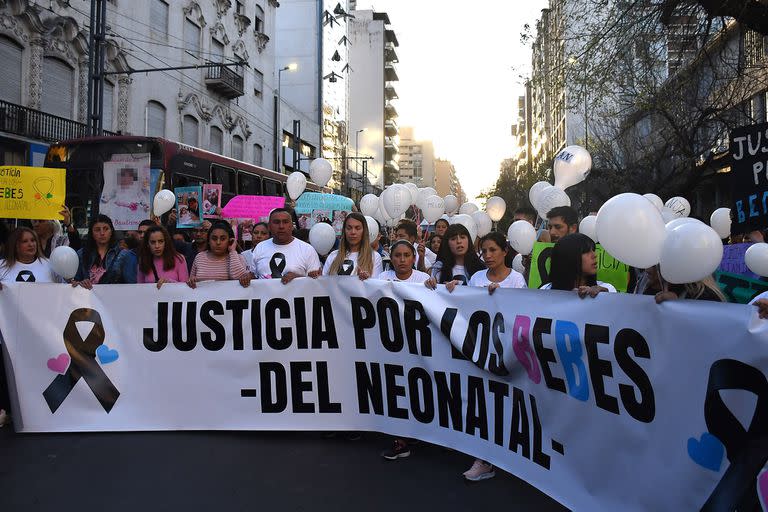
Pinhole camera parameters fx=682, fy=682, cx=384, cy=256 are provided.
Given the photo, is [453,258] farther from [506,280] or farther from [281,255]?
[281,255]

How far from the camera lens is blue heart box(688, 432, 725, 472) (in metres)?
2.80

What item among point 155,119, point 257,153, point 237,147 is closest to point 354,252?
point 155,119

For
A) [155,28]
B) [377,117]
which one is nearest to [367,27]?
[377,117]

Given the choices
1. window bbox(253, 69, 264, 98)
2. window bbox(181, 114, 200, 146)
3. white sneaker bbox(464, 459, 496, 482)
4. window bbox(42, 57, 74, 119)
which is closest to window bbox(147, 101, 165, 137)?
window bbox(181, 114, 200, 146)

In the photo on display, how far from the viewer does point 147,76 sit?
80.1 feet

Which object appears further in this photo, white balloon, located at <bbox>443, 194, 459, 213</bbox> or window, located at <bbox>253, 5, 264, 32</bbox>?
window, located at <bbox>253, 5, 264, 32</bbox>

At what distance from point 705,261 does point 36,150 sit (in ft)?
61.9

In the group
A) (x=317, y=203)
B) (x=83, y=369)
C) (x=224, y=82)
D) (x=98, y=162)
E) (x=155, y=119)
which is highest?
(x=224, y=82)

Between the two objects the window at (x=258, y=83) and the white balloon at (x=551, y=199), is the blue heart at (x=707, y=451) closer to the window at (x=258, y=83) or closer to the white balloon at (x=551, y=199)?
the white balloon at (x=551, y=199)

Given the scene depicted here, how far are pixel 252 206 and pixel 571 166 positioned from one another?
6.24 m

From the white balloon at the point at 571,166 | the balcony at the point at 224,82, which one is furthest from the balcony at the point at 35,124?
the white balloon at the point at 571,166

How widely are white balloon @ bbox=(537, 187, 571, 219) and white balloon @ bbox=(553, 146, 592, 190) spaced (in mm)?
472

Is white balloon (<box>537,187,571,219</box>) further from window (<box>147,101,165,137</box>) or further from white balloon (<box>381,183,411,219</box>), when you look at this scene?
window (<box>147,101,165,137</box>)

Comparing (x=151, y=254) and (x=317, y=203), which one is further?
(x=317, y=203)
